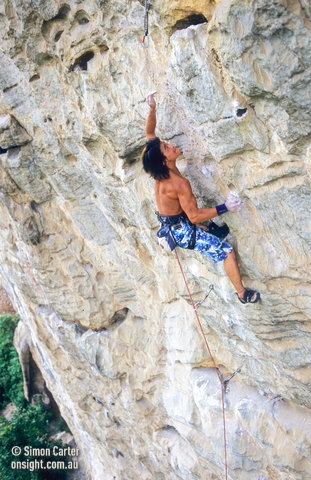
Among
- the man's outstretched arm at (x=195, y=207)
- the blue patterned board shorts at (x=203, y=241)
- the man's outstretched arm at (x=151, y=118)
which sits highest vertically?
the man's outstretched arm at (x=151, y=118)

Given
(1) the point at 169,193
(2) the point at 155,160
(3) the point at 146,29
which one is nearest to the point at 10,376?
(1) the point at 169,193

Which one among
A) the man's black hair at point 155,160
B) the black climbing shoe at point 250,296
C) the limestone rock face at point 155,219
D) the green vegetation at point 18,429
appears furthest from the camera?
the green vegetation at point 18,429

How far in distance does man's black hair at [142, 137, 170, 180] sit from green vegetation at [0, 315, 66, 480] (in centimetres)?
901

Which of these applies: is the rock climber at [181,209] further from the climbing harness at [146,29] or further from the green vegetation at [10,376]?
the green vegetation at [10,376]

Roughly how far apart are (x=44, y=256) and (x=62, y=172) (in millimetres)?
1602

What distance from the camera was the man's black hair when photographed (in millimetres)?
3490

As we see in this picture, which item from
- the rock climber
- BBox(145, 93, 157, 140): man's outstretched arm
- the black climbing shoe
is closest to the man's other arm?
the rock climber

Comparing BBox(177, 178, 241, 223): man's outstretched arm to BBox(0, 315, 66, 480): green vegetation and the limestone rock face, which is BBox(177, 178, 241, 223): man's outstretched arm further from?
BBox(0, 315, 66, 480): green vegetation

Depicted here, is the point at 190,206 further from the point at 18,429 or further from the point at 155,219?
the point at 18,429

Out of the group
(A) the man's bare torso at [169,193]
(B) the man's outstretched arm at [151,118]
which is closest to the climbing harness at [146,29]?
(B) the man's outstretched arm at [151,118]

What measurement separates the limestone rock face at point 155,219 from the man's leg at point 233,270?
90mm

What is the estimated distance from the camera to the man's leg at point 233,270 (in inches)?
154

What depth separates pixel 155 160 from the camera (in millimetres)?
3504

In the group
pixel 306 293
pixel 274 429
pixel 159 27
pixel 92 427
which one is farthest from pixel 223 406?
pixel 92 427
